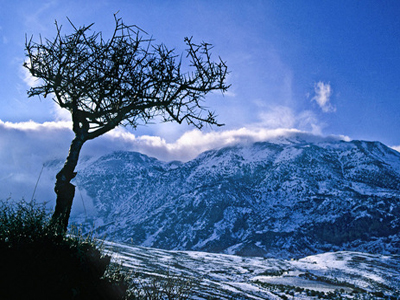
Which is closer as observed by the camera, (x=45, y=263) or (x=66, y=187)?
(x=45, y=263)

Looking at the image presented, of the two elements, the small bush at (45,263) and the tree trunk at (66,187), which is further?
the tree trunk at (66,187)

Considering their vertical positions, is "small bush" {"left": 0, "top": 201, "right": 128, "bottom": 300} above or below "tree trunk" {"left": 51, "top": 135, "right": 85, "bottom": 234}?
below

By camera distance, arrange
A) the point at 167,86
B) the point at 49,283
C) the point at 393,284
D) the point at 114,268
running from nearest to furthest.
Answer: the point at 49,283
the point at 114,268
the point at 167,86
the point at 393,284

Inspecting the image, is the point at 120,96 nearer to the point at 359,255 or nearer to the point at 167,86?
the point at 167,86

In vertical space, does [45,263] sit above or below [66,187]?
below

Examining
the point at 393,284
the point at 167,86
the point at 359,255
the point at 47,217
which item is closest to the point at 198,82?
the point at 167,86

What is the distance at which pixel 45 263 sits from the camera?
441cm

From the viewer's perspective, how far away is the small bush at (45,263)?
157 inches

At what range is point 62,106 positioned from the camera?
791cm

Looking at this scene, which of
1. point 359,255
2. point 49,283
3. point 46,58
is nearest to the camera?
point 49,283

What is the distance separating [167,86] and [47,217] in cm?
469

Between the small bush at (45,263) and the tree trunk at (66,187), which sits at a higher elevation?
the tree trunk at (66,187)

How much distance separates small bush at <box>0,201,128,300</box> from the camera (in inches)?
157

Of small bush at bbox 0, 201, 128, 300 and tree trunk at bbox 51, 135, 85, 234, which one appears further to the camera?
tree trunk at bbox 51, 135, 85, 234
